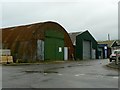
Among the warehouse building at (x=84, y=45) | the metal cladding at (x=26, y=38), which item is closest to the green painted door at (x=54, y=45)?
the metal cladding at (x=26, y=38)

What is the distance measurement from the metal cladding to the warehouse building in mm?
7979

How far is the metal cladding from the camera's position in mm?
40344

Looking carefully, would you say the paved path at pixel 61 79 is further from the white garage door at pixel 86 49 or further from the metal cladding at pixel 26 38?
the white garage door at pixel 86 49

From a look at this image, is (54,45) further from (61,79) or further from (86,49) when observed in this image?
(61,79)

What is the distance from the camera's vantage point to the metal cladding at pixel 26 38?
40344mm

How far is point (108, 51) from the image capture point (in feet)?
226

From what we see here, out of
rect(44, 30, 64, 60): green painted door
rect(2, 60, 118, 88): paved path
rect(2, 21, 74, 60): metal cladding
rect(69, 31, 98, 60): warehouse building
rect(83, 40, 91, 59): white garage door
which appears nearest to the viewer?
rect(2, 60, 118, 88): paved path

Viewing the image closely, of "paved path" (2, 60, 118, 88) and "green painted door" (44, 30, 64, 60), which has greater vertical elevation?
"green painted door" (44, 30, 64, 60)

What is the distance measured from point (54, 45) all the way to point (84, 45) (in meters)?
12.6

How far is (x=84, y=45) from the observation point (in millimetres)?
55594

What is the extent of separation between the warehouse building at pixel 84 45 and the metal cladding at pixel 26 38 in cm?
798

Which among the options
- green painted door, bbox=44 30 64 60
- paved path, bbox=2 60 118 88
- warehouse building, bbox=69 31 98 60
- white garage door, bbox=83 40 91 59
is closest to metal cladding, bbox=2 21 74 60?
green painted door, bbox=44 30 64 60

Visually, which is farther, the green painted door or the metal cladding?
the green painted door

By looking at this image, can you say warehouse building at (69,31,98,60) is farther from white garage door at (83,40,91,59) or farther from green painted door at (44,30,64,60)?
green painted door at (44,30,64,60)
